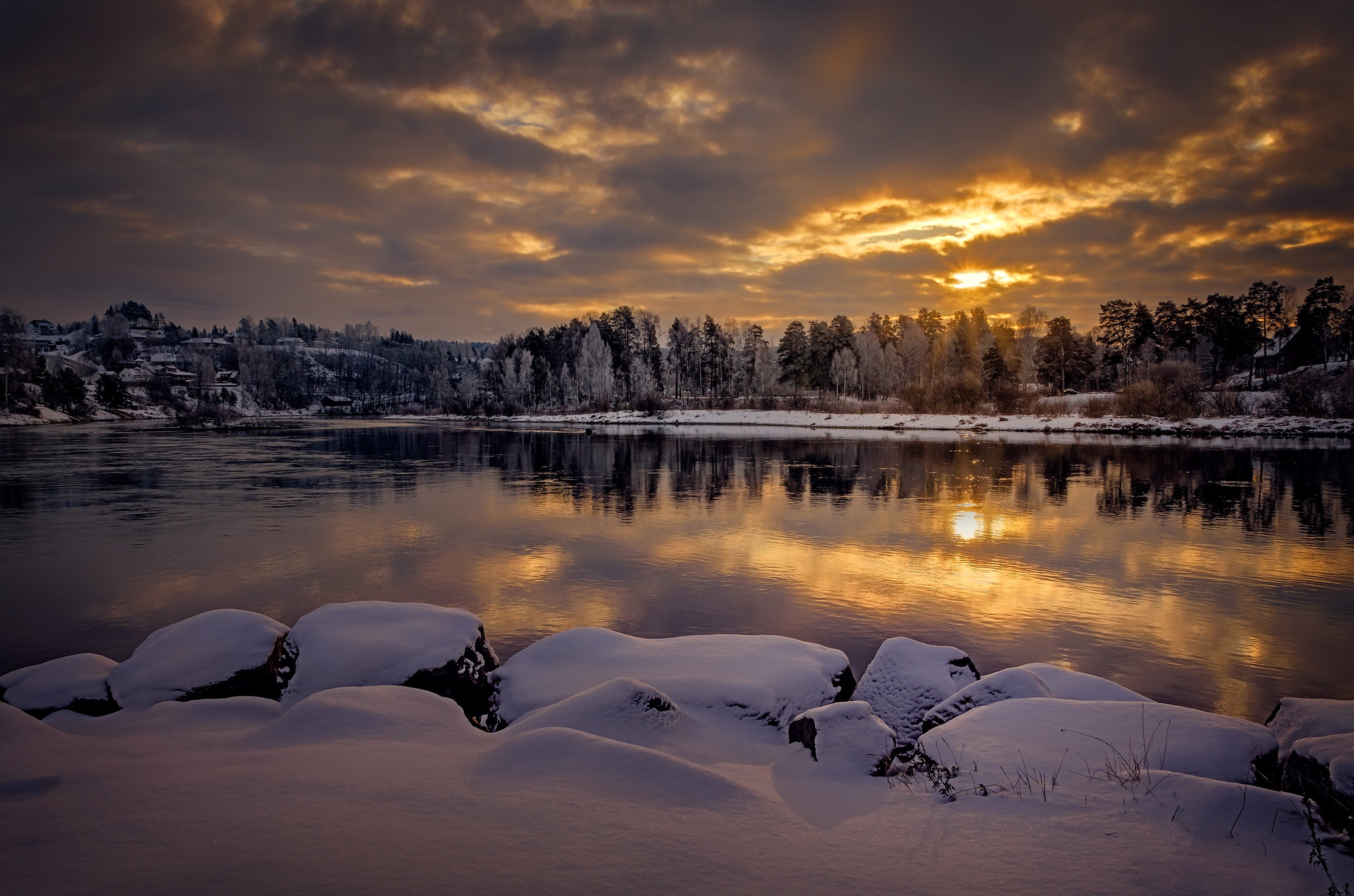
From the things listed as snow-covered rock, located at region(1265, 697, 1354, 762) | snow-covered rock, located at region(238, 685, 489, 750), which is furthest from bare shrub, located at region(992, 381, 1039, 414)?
snow-covered rock, located at region(238, 685, 489, 750)

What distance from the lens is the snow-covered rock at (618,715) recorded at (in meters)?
5.52

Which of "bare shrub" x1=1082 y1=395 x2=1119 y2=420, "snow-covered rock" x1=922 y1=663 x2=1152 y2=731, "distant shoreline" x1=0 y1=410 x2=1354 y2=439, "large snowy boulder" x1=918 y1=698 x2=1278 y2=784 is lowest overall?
"snow-covered rock" x1=922 y1=663 x2=1152 y2=731

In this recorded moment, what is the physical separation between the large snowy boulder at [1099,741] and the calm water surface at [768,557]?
2.97m

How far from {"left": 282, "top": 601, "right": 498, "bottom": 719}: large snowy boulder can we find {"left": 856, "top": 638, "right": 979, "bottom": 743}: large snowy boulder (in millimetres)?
4211

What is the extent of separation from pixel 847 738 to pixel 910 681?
2.05 meters

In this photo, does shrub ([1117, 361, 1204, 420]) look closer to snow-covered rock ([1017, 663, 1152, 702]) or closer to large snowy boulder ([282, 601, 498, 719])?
snow-covered rock ([1017, 663, 1152, 702])

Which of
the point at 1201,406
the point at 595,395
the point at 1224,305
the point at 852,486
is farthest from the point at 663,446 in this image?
the point at 1224,305

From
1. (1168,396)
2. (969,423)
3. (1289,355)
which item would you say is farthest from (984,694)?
(1289,355)

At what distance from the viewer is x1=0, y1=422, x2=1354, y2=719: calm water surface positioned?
9.90 metres

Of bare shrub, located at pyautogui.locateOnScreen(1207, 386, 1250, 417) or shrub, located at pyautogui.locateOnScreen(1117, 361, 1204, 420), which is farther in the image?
shrub, located at pyautogui.locateOnScreen(1117, 361, 1204, 420)

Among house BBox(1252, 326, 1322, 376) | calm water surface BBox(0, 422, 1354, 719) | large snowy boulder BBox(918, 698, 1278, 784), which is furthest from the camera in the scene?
house BBox(1252, 326, 1322, 376)

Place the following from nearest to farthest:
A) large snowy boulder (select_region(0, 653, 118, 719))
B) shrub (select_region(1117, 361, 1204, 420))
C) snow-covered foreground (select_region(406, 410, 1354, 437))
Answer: large snowy boulder (select_region(0, 653, 118, 719))
snow-covered foreground (select_region(406, 410, 1354, 437))
shrub (select_region(1117, 361, 1204, 420))

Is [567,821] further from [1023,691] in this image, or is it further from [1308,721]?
[1308,721]

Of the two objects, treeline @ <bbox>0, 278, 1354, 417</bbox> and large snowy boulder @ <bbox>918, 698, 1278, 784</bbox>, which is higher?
treeline @ <bbox>0, 278, 1354, 417</bbox>
